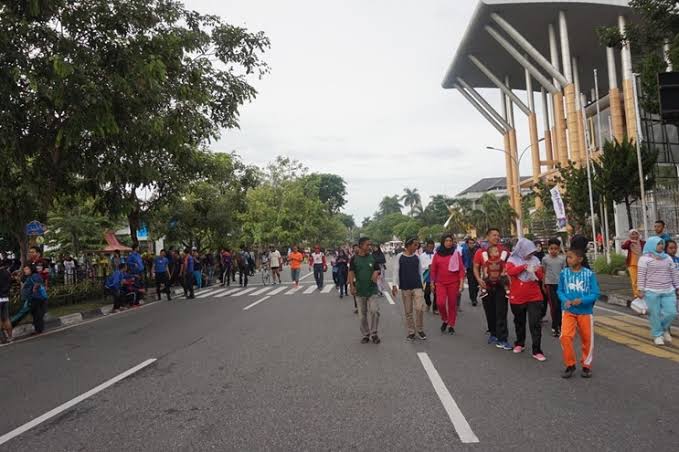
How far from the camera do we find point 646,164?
22375 mm

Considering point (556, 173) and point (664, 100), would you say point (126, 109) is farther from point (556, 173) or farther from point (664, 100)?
point (556, 173)

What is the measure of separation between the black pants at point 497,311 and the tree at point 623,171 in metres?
16.7

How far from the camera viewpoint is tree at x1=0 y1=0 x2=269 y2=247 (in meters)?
10.4

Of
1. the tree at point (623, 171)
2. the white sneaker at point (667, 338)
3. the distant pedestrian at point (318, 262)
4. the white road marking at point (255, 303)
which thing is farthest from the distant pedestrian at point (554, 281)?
the tree at point (623, 171)

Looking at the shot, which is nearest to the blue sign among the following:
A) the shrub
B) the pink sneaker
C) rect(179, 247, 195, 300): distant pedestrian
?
rect(179, 247, 195, 300): distant pedestrian

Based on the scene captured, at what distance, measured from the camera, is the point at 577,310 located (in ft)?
20.7

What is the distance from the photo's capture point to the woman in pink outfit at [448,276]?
9.48 metres

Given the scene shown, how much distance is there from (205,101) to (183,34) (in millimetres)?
1614

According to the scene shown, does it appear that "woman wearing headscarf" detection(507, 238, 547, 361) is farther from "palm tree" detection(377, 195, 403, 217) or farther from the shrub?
"palm tree" detection(377, 195, 403, 217)

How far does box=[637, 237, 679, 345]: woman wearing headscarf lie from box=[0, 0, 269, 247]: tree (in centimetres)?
894

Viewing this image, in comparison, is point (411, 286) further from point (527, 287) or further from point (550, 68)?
point (550, 68)

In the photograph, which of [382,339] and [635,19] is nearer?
[382,339]

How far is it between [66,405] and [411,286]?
17.2 ft

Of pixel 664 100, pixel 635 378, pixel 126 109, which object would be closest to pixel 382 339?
pixel 635 378
